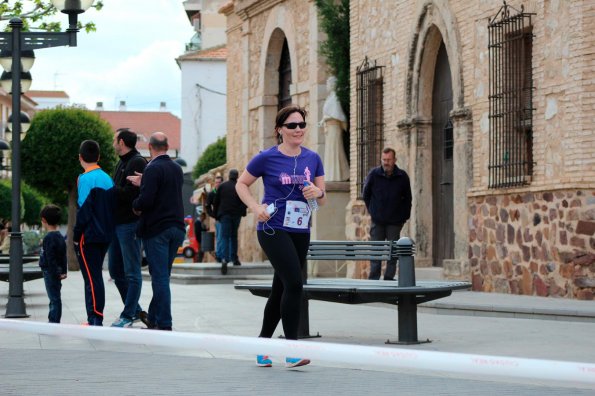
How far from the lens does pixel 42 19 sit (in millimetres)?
25312

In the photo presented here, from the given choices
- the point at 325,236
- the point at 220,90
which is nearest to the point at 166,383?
the point at 325,236

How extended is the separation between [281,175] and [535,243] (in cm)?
760

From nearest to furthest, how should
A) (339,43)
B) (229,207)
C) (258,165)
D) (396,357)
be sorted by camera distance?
(396,357)
(258,165)
(229,207)
(339,43)

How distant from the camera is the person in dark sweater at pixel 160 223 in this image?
37.1ft

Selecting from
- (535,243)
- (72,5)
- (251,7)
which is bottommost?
(535,243)

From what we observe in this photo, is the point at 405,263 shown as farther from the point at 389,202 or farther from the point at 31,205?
the point at 31,205

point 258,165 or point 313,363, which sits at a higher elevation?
point 258,165

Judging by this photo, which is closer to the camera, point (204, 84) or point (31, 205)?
point (204, 84)

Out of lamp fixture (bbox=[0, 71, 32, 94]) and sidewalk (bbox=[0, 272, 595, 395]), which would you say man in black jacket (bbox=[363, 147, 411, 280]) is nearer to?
sidewalk (bbox=[0, 272, 595, 395])

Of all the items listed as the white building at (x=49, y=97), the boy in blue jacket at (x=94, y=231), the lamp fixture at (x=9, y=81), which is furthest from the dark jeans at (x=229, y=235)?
the white building at (x=49, y=97)

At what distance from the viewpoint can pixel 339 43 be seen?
24781 mm

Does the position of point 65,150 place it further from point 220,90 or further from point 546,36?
point 220,90

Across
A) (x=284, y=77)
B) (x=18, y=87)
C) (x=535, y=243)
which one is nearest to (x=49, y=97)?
(x=284, y=77)

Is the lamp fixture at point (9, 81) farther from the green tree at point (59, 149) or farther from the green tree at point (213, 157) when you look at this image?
the green tree at point (213, 157)
